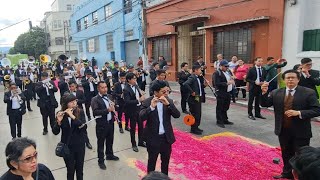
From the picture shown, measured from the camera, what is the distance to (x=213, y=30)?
1430 centimetres

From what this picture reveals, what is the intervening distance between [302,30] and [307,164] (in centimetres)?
1013

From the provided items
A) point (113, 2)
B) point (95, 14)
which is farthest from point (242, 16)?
point (95, 14)

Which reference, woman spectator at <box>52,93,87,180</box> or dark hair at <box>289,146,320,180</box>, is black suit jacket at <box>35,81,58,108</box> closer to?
woman spectator at <box>52,93,87,180</box>

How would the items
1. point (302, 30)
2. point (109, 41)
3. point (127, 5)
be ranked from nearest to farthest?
1. point (302, 30)
2. point (127, 5)
3. point (109, 41)

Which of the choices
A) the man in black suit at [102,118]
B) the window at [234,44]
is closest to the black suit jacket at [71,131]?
the man in black suit at [102,118]

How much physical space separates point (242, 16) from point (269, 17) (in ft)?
5.03

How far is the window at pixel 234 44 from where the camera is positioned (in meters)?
12.6

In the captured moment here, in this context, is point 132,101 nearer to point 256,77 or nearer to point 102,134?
point 102,134

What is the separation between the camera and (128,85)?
659 cm

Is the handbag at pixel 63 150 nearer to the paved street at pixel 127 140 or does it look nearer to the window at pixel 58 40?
the paved street at pixel 127 140

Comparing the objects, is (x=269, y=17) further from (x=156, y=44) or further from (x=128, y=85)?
(x=156, y=44)

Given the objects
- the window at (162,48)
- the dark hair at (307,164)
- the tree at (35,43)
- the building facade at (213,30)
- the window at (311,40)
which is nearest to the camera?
Answer: the dark hair at (307,164)

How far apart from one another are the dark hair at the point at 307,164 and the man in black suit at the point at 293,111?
263cm

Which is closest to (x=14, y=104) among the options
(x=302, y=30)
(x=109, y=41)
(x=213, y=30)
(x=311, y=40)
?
(x=302, y=30)
